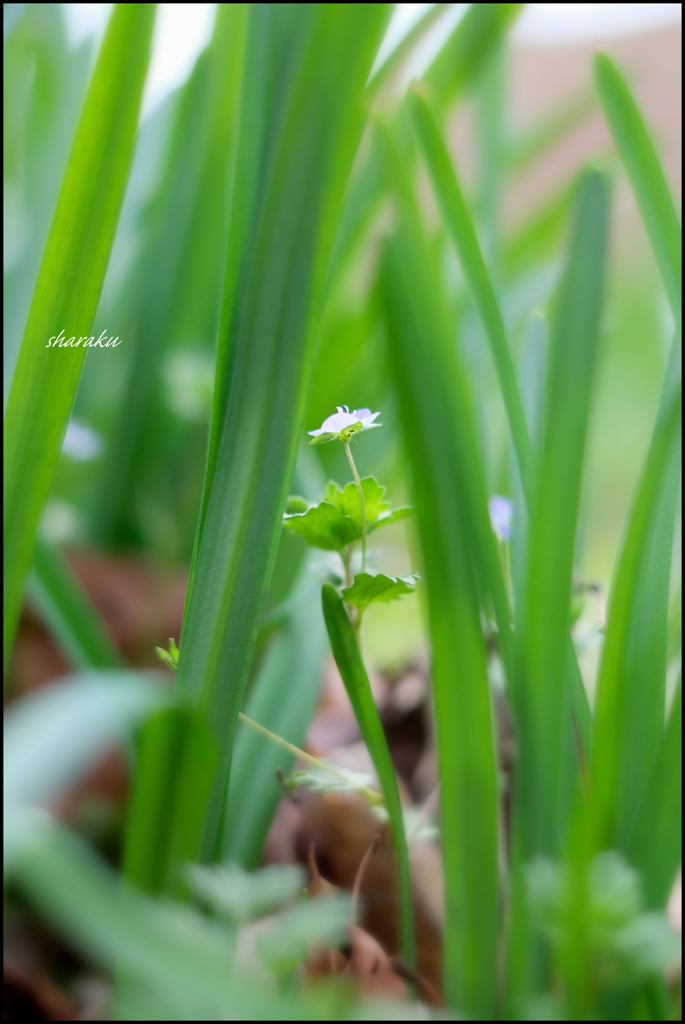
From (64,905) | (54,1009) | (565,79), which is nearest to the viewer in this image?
(64,905)

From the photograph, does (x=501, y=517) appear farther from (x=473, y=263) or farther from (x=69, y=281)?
(x=69, y=281)

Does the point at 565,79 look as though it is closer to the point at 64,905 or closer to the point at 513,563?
the point at 513,563

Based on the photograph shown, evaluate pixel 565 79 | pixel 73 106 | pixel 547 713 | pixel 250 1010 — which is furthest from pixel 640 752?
pixel 565 79

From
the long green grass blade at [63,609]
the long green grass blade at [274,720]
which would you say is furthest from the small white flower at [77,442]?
the long green grass blade at [274,720]

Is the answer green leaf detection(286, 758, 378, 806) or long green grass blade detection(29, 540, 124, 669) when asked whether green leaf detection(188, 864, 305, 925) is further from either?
long green grass blade detection(29, 540, 124, 669)

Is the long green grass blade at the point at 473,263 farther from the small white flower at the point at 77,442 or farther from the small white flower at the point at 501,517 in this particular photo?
the small white flower at the point at 77,442

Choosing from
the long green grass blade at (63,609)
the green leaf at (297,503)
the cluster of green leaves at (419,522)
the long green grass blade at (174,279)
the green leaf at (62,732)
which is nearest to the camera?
the green leaf at (62,732)

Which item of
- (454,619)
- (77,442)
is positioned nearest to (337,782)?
(454,619)
